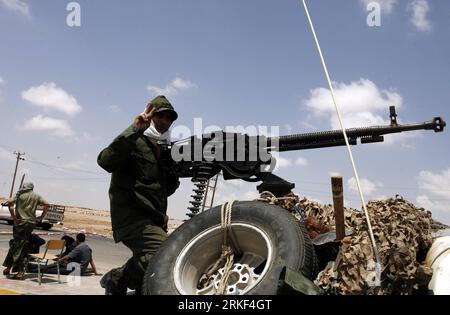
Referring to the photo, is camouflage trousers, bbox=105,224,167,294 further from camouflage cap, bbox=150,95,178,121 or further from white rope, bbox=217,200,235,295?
camouflage cap, bbox=150,95,178,121

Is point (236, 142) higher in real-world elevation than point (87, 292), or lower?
higher

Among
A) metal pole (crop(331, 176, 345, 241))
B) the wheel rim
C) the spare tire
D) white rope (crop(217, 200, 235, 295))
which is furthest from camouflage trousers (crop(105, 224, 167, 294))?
metal pole (crop(331, 176, 345, 241))

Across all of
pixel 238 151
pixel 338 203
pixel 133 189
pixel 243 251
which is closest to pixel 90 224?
pixel 238 151

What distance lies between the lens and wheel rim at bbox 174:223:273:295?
283 cm

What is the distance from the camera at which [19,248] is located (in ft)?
21.7

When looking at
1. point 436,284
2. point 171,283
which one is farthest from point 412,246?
point 171,283

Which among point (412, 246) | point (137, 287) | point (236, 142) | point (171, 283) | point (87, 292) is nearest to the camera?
point (412, 246)

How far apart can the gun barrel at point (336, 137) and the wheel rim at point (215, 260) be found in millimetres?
3728

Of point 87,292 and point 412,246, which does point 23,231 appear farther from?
point 412,246

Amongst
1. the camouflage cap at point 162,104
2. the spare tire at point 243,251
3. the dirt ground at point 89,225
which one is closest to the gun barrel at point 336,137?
the camouflage cap at point 162,104

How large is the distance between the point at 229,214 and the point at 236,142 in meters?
3.16

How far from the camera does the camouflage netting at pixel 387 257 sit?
2.25 metres

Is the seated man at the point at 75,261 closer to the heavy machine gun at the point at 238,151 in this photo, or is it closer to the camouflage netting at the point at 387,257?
the heavy machine gun at the point at 238,151
